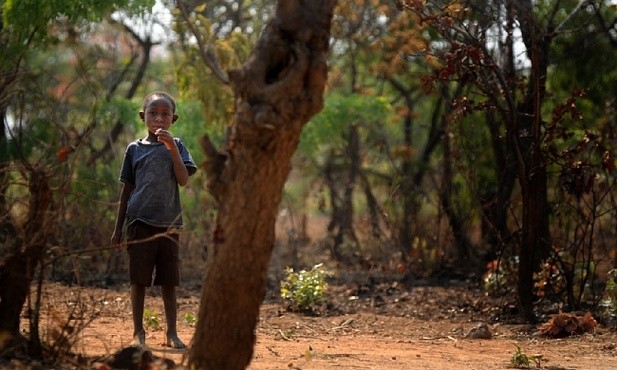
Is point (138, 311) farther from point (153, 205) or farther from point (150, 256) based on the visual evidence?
point (153, 205)

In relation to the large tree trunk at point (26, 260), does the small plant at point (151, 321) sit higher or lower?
lower

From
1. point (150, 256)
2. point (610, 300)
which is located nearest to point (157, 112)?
point (150, 256)

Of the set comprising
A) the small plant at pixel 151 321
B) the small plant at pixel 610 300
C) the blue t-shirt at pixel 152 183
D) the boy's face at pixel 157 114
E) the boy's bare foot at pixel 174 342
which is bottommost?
the boy's bare foot at pixel 174 342

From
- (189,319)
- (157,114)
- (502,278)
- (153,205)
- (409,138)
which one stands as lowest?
(189,319)

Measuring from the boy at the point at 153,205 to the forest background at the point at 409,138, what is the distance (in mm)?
241

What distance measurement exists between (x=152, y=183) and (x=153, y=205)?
5.2 inches

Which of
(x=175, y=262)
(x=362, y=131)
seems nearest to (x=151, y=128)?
(x=175, y=262)

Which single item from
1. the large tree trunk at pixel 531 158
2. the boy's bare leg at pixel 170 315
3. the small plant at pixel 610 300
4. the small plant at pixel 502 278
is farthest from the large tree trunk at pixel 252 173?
the small plant at pixel 502 278

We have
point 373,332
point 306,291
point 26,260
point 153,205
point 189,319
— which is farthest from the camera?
point 306,291

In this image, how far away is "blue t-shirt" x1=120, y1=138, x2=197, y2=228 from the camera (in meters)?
6.60

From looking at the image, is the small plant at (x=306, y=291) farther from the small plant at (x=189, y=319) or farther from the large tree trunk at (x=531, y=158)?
the large tree trunk at (x=531, y=158)

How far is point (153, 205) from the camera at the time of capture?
260 inches

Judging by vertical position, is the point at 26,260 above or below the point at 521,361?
above

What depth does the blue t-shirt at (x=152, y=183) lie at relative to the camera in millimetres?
6598
